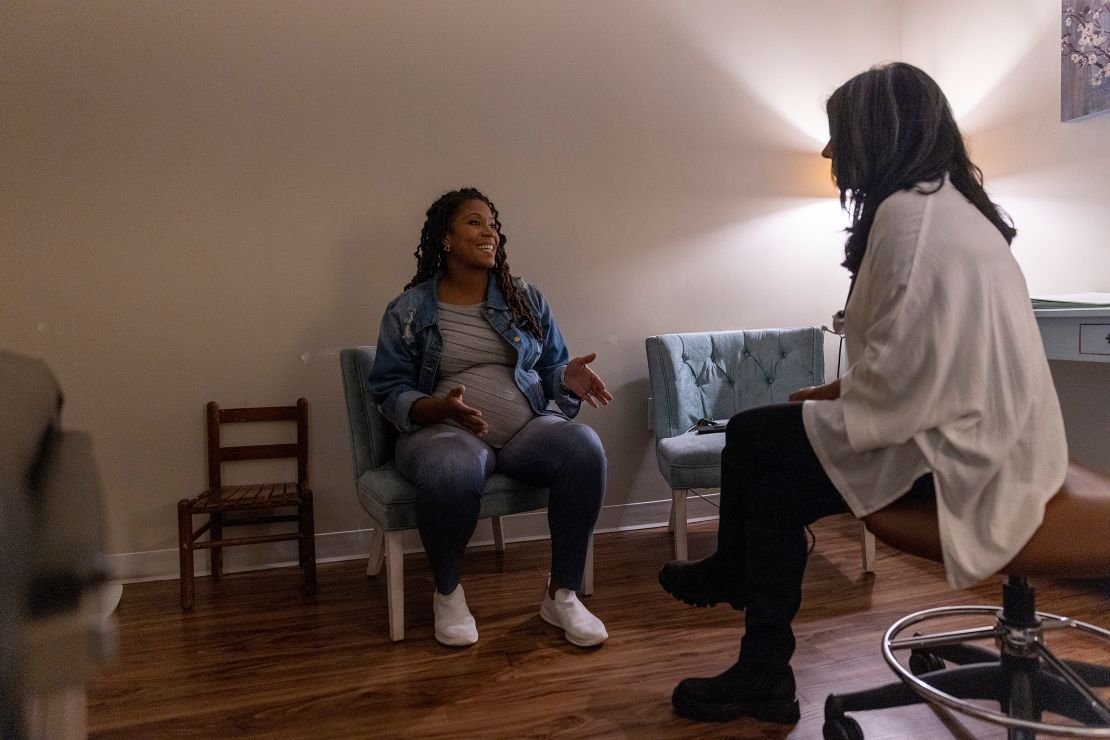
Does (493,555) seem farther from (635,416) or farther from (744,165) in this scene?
(744,165)

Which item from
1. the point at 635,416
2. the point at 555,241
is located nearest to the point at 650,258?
the point at 555,241

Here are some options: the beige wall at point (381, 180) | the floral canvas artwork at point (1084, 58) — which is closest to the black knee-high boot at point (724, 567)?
the beige wall at point (381, 180)

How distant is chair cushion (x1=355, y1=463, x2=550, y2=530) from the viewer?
6.29ft

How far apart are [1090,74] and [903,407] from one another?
6.14 ft

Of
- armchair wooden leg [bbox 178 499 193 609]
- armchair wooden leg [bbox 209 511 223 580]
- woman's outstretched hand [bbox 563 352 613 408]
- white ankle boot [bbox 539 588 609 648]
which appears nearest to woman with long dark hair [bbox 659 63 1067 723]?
white ankle boot [bbox 539 588 609 648]

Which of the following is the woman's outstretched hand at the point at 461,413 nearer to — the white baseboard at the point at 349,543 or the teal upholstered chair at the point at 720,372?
the teal upholstered chair at the point at 720,372

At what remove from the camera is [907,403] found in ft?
3.79

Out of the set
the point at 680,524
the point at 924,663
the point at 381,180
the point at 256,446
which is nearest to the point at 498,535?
the point at 680,524

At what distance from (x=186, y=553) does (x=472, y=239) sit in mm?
1264

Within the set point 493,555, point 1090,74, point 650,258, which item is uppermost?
point 1090,74

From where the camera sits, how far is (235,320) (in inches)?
98.7

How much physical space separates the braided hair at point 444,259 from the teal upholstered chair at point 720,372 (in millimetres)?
574

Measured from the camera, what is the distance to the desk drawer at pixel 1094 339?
6.01ft

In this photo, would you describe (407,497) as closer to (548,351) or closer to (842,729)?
(548,351)
